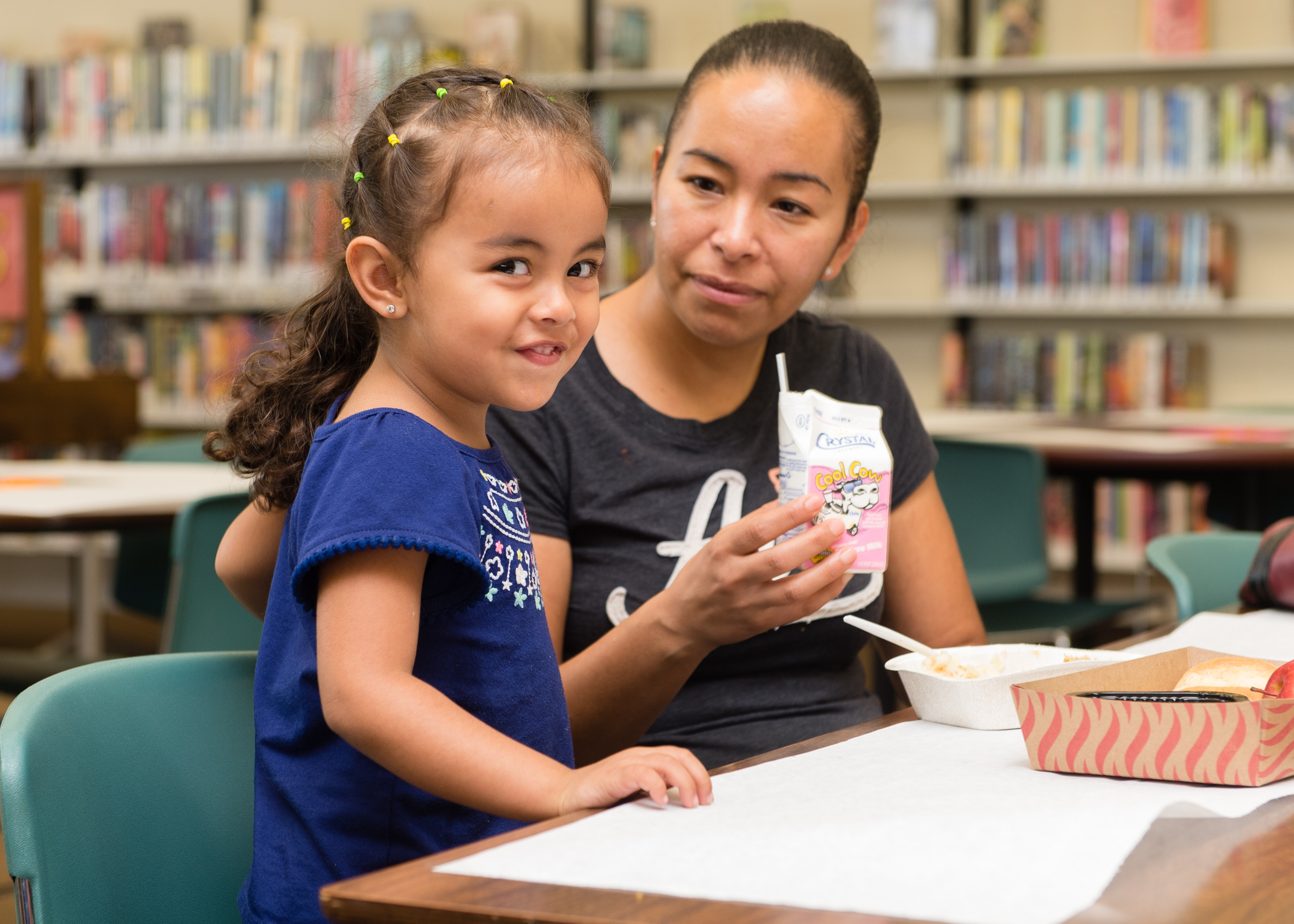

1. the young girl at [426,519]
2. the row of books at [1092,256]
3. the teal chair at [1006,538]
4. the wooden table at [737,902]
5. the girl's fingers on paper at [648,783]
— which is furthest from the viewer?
the row of books at [1092,256]

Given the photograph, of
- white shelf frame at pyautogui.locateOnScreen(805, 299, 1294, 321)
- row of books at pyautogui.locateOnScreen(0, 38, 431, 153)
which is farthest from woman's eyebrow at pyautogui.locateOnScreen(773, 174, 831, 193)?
row of books at pyautogui.locateOnScreen(0, 38, 431, 153)

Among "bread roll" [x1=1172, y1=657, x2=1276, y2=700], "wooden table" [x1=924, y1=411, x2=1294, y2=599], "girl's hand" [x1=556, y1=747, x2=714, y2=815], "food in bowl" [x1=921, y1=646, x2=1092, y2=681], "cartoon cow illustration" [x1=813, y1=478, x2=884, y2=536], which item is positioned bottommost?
"wooden table" [x1=924, y1=411, x2=1294, y2=599]

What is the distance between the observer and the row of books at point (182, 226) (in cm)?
484

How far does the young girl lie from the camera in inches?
31.0

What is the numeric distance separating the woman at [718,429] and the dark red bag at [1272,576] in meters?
0.27

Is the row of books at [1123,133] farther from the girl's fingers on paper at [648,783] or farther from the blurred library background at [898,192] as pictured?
the girl's fingers on paper at [648,783]

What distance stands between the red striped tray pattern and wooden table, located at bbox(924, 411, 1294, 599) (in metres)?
1.72

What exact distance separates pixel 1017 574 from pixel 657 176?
5.16 ft

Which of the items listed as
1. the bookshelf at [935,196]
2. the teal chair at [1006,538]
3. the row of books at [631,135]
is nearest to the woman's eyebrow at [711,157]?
the teal chair at [1006,538]

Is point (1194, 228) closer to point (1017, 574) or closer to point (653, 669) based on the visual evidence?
point (1017, 574)

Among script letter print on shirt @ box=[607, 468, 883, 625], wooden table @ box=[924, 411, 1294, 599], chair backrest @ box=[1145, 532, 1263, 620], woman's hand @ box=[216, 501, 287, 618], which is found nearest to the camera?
woman's hand @ box=[216, 501, 287, 618]

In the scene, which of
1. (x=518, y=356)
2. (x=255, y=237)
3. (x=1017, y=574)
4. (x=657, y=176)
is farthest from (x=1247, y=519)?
(x=255, y=237)

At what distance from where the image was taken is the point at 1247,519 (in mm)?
2617

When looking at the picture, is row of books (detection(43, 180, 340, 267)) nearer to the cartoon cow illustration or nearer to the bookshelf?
the bookshelf
